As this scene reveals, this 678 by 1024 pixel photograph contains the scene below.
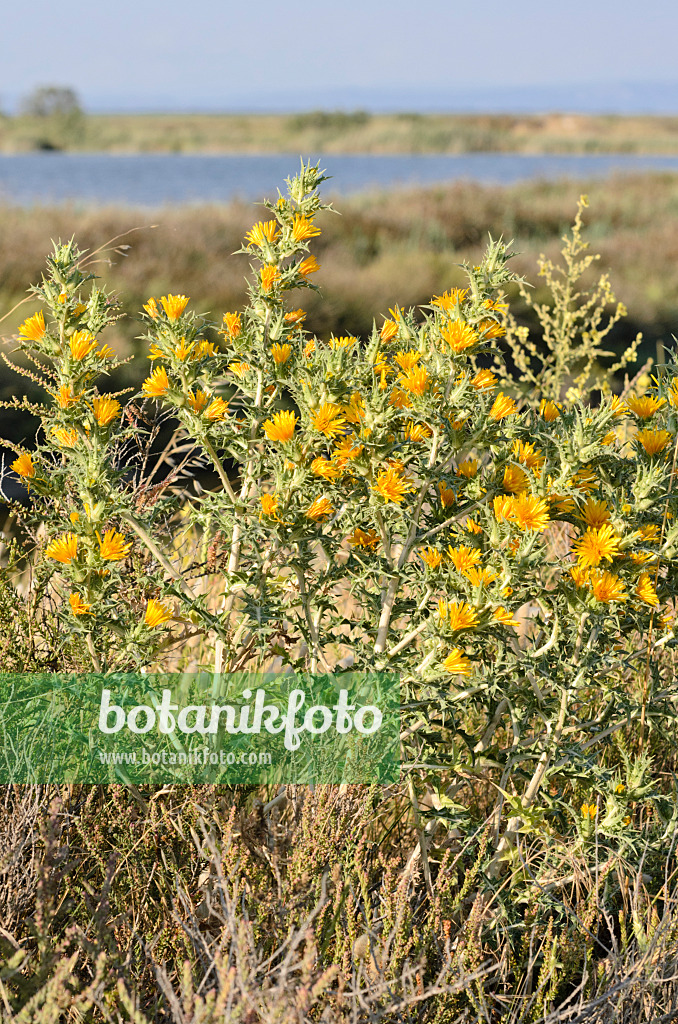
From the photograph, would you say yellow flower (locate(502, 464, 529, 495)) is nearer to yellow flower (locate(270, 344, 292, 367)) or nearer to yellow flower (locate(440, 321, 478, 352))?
yellow flower (locate(440, 321, 478, 352))

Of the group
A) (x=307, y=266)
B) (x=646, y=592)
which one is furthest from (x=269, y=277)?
(x=646, y=592)

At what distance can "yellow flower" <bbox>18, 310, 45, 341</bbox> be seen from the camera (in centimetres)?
132

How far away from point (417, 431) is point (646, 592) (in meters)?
0.41

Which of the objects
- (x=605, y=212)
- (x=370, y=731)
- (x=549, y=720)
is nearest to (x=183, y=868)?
(x=370, y=731)

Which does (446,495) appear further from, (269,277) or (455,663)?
(269,277)

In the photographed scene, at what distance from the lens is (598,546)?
46.8 inches

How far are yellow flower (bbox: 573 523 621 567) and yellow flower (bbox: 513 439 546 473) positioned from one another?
13 cm

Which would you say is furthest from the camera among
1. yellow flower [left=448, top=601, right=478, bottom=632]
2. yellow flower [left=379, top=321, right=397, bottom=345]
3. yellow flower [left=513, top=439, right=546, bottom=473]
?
yellow flower [left=379, top=321, right=397, bottom=345]

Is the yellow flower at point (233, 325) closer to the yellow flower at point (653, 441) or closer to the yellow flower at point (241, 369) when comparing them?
the yellow flower at point (241, 369)

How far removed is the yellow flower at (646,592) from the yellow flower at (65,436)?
2.95ft

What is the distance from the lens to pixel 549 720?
1.30 metres

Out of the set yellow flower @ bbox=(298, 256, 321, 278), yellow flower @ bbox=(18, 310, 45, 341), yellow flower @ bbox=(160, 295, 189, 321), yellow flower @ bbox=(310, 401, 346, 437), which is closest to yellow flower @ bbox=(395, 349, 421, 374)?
yellow flower @ bbox=(310, 401, 346, 437)

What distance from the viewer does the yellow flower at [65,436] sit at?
133 cm

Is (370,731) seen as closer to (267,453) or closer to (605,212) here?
(267,453)
